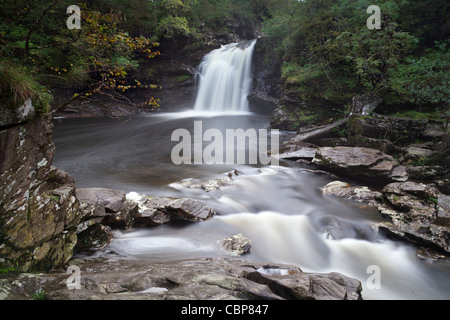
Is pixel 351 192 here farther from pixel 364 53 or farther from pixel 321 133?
pixel 364 53

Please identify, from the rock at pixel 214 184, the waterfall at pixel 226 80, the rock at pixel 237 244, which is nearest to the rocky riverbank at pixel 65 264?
the rock at pixel 237 244

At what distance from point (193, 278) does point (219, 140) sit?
11.3 m

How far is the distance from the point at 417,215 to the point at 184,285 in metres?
5.50

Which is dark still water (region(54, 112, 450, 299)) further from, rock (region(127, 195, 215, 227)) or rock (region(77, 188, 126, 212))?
rock (region(77, 188, 126, 212))

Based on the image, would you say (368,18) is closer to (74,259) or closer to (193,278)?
(193,278)

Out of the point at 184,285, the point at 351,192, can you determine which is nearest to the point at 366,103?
the point at 351,192

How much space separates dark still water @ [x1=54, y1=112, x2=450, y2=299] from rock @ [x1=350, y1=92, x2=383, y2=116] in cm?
385

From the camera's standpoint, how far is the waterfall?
20.9m

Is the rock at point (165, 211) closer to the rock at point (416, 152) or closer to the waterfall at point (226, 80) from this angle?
the rock at point (416, 152)

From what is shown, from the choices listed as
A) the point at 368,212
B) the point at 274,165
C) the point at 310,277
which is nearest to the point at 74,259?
the point at 310,277

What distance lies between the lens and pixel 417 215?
528 centimetres

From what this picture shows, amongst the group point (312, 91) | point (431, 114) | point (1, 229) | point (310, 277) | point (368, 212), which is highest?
point (312, 91)

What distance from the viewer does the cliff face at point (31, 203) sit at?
2.70 m
